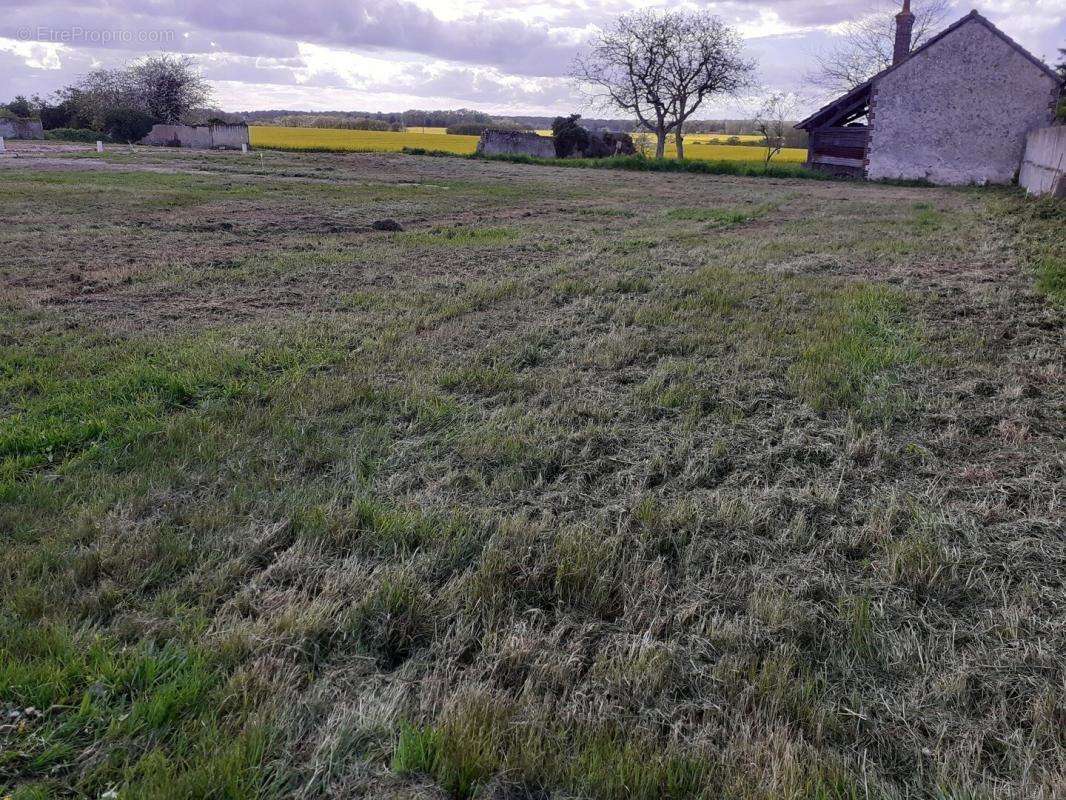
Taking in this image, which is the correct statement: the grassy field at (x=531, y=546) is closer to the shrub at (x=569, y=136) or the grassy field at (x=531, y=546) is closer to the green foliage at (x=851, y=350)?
the green foliage at (x=851, y=350)

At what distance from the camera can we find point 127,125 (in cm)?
4625

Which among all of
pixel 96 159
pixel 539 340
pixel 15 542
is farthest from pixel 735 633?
pixel 96 159

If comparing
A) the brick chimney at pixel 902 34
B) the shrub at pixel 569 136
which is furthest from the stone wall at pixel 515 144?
the brick chimney at pixel 902 34

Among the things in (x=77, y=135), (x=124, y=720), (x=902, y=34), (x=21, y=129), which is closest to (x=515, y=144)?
(x=902, y=34)

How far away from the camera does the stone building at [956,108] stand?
1077 inches

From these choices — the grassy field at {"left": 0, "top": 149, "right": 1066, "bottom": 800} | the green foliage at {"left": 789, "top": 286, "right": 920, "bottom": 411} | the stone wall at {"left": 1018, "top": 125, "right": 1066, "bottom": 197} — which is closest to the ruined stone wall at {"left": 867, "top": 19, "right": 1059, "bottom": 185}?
the stone wall at {"left": 1018, "top": 125, "right": 1066, "bottom": 197}

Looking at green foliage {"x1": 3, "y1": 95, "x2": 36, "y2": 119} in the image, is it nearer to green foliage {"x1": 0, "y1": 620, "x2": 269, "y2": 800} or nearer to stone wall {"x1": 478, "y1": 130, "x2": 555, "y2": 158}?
stone wall {"x1": 478, "y1": 130, "x2": 555, "y2": 158}

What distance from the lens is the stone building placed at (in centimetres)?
2734

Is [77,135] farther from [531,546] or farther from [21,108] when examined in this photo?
[531,546]

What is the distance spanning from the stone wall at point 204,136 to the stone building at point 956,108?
3570 centimetres

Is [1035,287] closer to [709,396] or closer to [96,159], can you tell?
[709,396]

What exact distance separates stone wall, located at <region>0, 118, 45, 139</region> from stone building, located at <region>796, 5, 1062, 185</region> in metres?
51.7

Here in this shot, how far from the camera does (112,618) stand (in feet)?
8.43

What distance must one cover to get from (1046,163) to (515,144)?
30170mm
